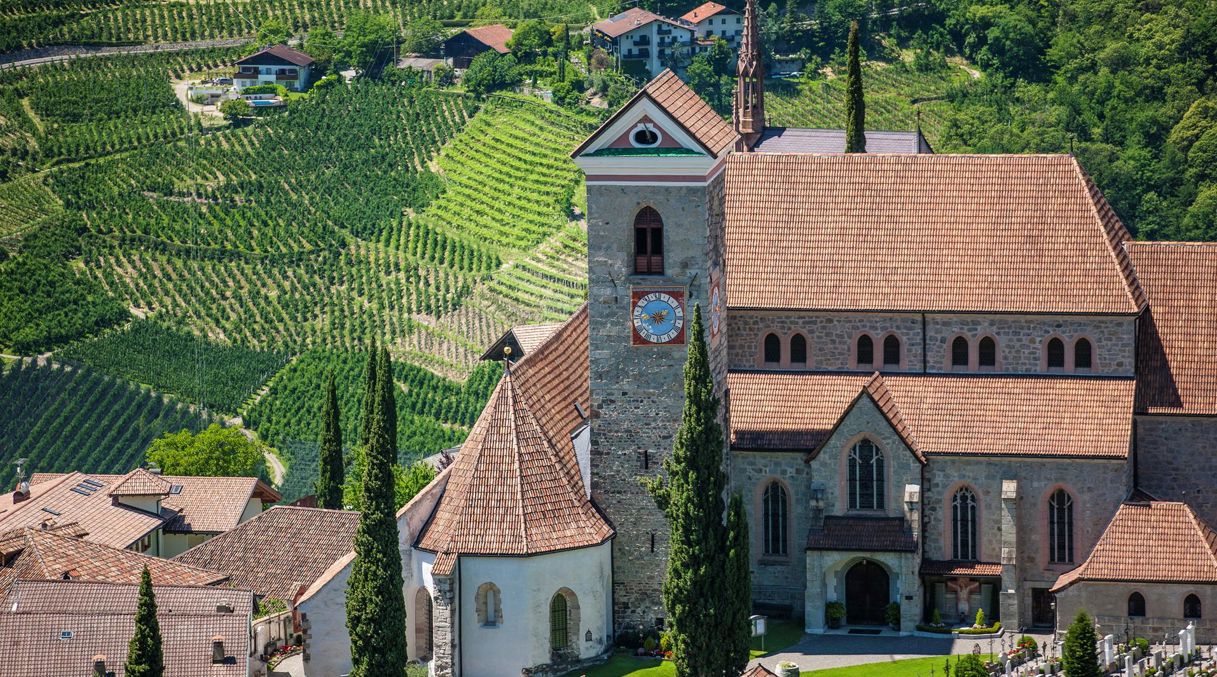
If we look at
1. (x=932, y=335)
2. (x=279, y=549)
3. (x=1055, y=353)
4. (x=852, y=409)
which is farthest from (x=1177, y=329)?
(x=279, y=549)

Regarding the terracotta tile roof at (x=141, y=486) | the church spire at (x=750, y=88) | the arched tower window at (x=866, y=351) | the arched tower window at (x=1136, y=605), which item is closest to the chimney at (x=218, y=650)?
the terracotta tile roof at (x=141, y=486)

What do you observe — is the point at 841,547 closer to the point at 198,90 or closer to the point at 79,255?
the point at 79,255

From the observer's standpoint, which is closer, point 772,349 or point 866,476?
point 866,476

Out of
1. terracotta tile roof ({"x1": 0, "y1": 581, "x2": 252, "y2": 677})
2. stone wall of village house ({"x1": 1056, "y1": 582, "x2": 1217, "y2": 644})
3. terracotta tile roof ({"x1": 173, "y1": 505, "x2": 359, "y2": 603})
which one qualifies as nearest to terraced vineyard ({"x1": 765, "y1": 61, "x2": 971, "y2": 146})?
terracotta tile roof ({"x1": 173, "y1": 505, "x2": 359, "y2": 603})

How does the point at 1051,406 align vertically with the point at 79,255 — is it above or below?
below

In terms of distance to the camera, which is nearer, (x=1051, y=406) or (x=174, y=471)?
(x=1051, y=406)

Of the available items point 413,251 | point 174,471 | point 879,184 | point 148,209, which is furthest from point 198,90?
point 879,184

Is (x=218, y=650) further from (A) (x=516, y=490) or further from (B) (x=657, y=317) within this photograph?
(B) (x=657, y=317)

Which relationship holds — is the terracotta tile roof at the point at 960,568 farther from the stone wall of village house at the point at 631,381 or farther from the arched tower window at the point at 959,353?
the stone wall of village house at the point at 631,381
